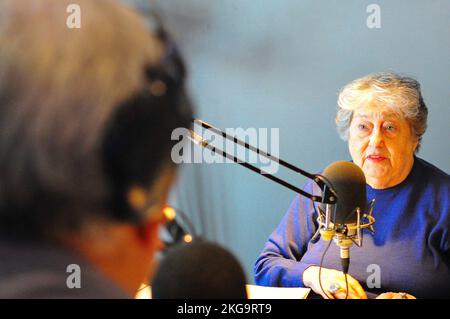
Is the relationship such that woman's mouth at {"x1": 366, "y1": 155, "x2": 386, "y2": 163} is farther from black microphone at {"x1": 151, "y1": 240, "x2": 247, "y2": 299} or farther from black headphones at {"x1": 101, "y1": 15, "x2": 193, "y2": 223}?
black headphones at {"x1": 101, "y1": 15, "x2": 193, "y2": 223}

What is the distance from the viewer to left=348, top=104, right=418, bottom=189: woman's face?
1.78 m

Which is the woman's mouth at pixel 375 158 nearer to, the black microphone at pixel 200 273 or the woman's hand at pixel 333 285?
the woman's hand at pixel 333 285

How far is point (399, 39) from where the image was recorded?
6.14ft

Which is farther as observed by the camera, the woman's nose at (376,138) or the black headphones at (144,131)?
the woman's nose at (376,138)

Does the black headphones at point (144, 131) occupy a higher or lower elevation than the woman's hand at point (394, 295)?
higher

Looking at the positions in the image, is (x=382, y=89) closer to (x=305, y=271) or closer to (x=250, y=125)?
(x=250, y=125)

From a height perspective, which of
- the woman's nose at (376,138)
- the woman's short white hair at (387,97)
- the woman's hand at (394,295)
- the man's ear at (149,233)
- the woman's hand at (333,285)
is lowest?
the woman's hand at (394,295)

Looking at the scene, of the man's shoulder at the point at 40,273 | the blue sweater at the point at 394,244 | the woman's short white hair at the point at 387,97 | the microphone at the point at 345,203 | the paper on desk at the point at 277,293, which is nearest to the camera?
the man's shoulder at the point at 40,273

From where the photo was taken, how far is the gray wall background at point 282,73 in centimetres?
187

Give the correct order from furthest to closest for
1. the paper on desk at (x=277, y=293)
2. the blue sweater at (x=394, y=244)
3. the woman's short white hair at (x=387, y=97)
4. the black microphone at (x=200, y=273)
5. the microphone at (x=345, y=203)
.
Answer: the woman's short white hair at (x=387, y=97) → the blue sweater at (x=394, y=244) → the paper on desk at (x=277, y=293) → the microphone at (x=345, y=203) → the black microphone at (x=200, y=273)

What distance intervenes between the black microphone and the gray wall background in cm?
103

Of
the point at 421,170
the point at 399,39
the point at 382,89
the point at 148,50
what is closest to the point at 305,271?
the point at 421,170

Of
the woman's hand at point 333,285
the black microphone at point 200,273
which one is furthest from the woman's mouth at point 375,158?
the black microphone at point 200,273

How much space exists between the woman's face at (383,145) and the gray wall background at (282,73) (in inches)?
3.1
